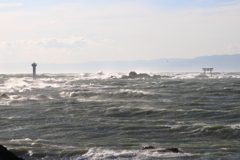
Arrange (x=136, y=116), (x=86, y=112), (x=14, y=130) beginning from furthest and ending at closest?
1. (x=86, y=112)
2. (x=136, y=116)
3. (x=14, y=130)

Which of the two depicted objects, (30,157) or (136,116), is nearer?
(30,157)

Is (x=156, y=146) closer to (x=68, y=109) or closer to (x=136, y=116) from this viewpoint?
(x=136, y=116)

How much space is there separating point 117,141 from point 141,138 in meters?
1.33

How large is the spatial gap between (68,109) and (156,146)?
15682mm

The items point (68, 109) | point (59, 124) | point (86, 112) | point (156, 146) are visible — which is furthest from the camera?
point (68, 109)

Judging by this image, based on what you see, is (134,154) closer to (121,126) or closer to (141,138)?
(141,138)

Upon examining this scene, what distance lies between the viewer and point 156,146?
16.8 meters

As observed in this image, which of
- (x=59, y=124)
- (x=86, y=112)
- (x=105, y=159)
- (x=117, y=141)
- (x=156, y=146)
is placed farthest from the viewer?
(x=86, y=112)

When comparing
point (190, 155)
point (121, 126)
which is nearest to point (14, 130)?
point (121, 126)

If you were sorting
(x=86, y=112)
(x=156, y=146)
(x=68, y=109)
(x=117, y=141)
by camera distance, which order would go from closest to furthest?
(x=156, y=146) < (x=117, y=141) < (x=86, y=112) < (x=68, y=109)

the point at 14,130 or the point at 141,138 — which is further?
the point at 14,130

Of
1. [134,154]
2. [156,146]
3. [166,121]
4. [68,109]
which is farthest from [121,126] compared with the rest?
[68,109]

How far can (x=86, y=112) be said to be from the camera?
1152 inches

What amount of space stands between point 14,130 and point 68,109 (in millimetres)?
10215
